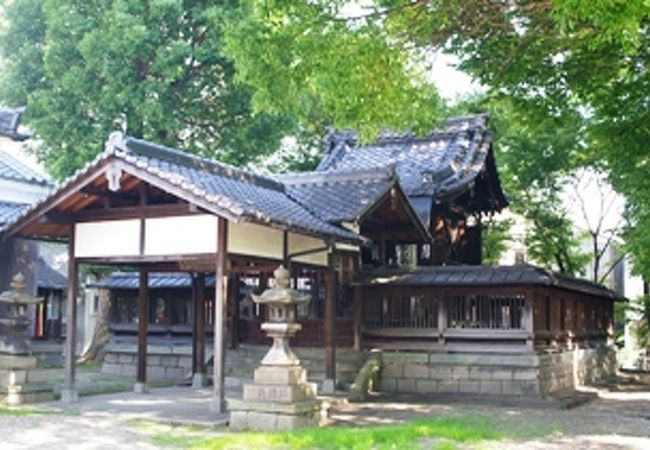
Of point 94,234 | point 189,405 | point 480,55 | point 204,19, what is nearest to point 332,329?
point 189,405

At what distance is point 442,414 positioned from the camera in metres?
15.3

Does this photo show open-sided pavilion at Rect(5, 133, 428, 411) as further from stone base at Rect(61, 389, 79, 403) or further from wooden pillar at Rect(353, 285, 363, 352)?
wooden pillar at Rect(353, 285, 363, 352)

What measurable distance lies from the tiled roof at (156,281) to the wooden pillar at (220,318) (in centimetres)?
805

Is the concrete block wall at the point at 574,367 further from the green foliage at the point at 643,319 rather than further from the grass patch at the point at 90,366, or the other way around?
the grass patch at the point at 90,366

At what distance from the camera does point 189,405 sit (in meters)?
15.4

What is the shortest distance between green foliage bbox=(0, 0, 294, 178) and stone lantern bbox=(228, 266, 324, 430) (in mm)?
13221

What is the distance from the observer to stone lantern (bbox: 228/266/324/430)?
41.9ft

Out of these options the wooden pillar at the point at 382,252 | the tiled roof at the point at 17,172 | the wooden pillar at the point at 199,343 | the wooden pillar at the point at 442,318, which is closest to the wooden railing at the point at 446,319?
the wooden pillar at the point at 442,318

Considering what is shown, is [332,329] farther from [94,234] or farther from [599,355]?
[599,355]

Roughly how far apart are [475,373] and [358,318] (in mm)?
3279

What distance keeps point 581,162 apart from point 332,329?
16338 mm

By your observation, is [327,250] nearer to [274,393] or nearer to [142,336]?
[274,393]

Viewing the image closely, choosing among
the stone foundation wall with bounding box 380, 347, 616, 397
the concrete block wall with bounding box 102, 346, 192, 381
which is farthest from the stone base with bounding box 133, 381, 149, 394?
the stone foundation wall with bounding box 380, 347, 616, 397

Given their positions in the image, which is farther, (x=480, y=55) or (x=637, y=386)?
(x=637, y=386)
